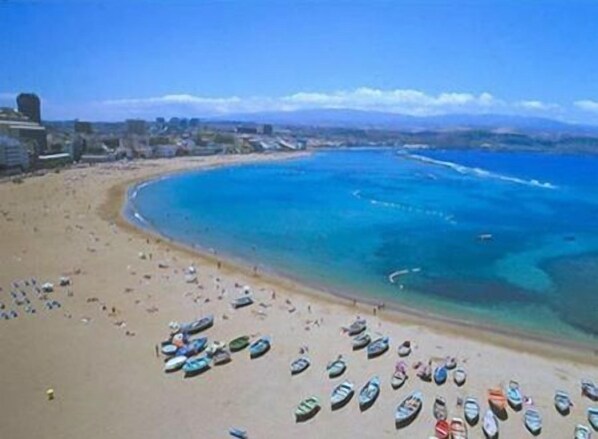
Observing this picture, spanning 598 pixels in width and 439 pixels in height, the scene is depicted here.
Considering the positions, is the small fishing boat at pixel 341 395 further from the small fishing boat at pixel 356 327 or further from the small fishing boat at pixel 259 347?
the small fishing boat at pixel 356 327

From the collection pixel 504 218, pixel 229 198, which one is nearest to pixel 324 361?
pixel 504 218

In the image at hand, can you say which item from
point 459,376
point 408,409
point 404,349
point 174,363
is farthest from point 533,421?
point 174,363

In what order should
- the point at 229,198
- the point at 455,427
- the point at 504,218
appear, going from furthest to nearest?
1. the point at 229,198
2. the point at 504,218
3. the point at 455,427

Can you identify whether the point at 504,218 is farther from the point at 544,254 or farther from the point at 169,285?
the point at 169,285

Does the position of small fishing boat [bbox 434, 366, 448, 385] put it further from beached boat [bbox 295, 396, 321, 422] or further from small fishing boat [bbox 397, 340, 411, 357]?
beached boat [bbox 295, 396, 321, 422]

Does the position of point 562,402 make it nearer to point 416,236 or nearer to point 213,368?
point 213,368

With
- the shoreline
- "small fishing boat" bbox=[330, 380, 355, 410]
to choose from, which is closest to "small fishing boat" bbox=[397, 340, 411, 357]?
the shoreline

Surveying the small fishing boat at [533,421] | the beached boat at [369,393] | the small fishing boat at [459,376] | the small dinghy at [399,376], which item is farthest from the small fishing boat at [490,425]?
the beached boat at [369,393]
